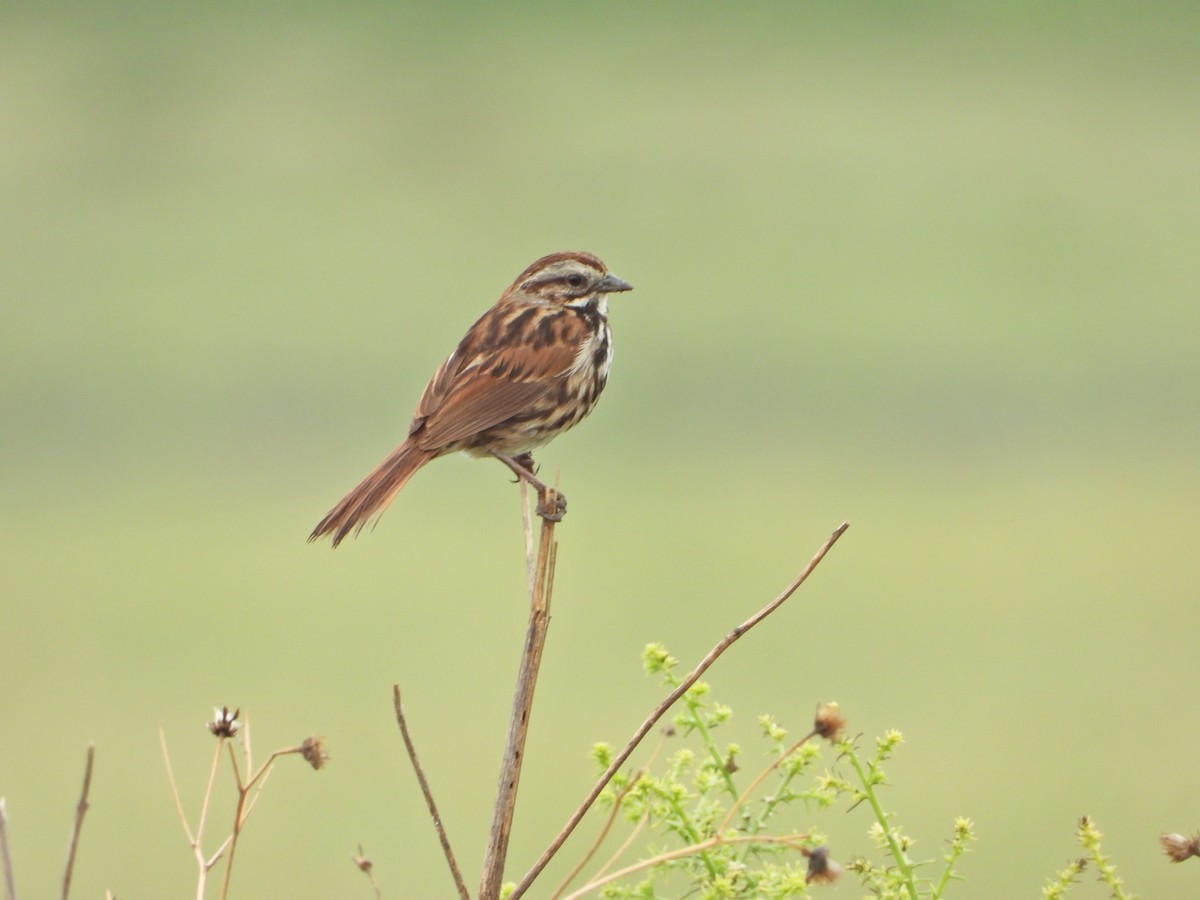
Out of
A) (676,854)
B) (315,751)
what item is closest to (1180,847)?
(676,854)

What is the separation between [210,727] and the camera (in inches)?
60.1

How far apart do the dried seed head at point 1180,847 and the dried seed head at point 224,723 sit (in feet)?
3.54

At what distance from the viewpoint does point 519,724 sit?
1.61 m

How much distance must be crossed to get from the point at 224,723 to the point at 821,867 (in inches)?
26.9

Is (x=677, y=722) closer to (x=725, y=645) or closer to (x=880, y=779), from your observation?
(x=880, y=779)

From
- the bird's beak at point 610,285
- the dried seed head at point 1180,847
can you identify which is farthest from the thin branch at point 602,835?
the bird's beak at point 610,285

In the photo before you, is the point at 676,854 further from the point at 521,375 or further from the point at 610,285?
the point at 610,285

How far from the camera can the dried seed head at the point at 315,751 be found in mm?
1637

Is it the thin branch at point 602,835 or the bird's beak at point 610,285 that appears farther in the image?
the bird's beak at point 610,285

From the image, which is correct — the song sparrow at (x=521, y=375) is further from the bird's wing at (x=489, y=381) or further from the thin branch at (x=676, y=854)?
the thin branch at (x=676, y=854)

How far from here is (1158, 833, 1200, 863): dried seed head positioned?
5.22ft

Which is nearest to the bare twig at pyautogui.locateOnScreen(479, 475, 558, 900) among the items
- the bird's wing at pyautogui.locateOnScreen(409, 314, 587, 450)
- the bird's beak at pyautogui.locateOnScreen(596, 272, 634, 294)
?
the bird's wing at pyautogui.locateOnScreen(409, 314, 587, 450)

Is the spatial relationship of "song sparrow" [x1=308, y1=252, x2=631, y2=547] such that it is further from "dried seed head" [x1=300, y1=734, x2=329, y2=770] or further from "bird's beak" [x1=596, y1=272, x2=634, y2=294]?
"dried seed head" [x1=300, y1=734, x2=329, y2=770]

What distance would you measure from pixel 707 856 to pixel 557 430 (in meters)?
2.39
